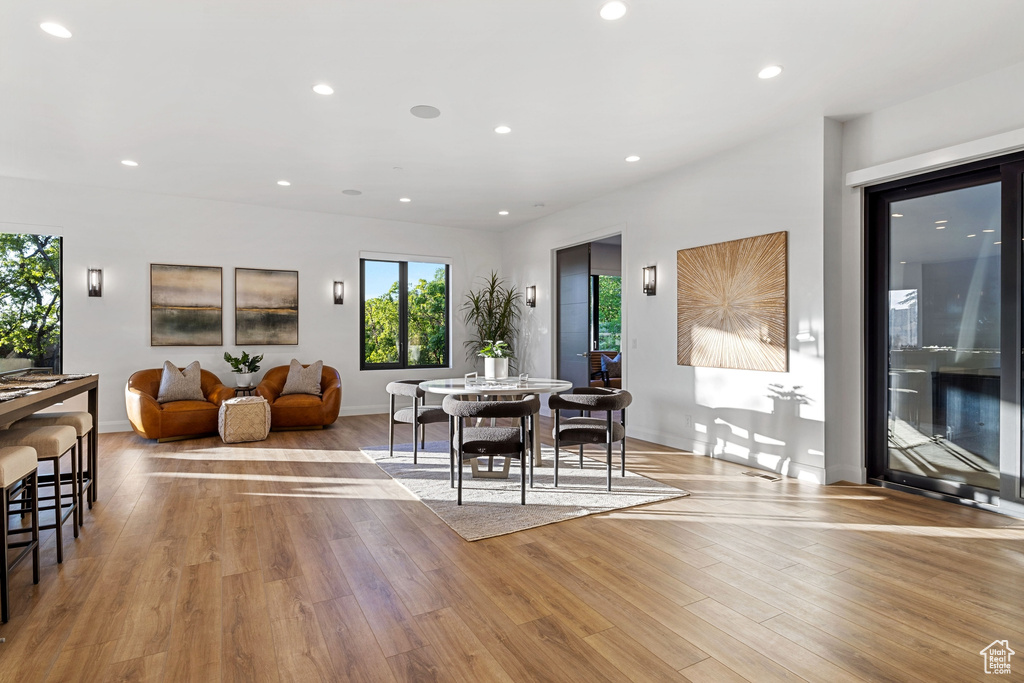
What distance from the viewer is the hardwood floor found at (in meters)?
1.93

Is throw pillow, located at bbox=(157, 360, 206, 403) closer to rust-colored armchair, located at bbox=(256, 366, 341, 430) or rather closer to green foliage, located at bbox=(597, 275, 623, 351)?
rust-colored armchair, located at bbox=(256, 366, 341, 430)

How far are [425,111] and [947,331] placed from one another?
414 centimetres

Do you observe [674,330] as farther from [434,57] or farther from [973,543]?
[434,57]

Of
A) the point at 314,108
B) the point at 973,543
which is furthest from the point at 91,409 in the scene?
the point at 973,543

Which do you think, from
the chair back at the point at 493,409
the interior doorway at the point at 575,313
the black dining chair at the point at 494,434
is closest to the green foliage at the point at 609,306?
the interior doorway at the point at 575,313

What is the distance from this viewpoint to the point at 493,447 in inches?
142

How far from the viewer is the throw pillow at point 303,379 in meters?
6.82

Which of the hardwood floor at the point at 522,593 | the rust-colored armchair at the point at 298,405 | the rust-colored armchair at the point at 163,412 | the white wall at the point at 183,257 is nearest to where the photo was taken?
the hardwood floor at the point at 522,593

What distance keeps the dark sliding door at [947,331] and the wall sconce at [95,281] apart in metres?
7.93

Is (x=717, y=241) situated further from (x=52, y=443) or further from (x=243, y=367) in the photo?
(x=243, y=367)

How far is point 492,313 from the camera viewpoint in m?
8.45

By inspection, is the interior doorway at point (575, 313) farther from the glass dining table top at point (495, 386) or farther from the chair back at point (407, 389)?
the chair back at point (407, 389)

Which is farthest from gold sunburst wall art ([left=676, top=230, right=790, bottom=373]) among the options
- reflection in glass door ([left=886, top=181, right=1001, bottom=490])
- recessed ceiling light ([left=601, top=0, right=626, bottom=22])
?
recessed ceiling light ([left=601, top=0, right=626, bottom=22])

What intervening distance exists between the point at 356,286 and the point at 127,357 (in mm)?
2905
